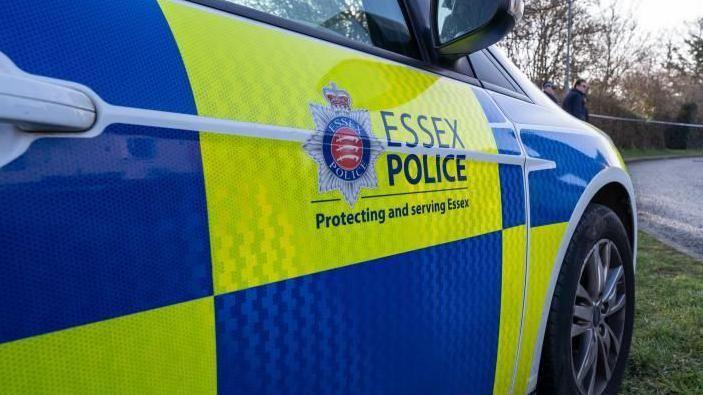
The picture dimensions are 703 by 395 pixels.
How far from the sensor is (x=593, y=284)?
2021 millimetres

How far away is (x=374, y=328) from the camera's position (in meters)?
1.09

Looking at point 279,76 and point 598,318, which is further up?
point 279,76

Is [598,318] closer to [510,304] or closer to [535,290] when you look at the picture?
[535,290]

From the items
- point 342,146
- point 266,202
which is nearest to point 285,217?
point 266,202

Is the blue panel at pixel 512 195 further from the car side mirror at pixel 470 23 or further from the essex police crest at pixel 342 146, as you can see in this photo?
the essex police crest at pixel 342 146

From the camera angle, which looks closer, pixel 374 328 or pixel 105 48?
pixel 105 48

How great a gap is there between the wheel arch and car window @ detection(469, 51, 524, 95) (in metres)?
0.45

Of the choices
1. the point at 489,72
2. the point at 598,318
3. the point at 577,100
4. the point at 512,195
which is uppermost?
the point at 577,100

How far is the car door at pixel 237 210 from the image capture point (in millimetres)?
680

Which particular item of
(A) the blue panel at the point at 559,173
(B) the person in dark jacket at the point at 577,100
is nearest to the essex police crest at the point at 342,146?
(A) the blue panel at the point at 559,173

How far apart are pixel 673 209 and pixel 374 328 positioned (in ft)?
26.2

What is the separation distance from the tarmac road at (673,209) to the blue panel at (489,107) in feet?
13.1

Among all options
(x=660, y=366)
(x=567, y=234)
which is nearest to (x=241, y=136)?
(x=567, y=234)

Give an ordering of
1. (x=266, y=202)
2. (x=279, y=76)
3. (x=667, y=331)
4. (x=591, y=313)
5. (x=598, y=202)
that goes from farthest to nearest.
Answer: (x=667, y=331) → (x=598, y=202) → (x=591, y=313) → (x=279, y=76) → (x=266, y=202)
